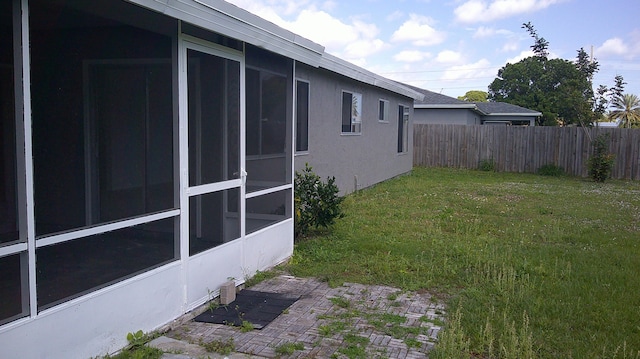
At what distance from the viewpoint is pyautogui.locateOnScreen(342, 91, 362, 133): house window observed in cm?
1207

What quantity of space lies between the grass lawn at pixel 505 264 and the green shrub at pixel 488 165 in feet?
26.0

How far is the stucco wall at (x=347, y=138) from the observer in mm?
10248

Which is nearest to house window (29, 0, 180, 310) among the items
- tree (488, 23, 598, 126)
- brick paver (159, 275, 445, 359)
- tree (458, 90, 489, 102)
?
brick paver (159, 275, 445, 359)

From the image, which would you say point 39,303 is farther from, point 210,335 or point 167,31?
point 167,31

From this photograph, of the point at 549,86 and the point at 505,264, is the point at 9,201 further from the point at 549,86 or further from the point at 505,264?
the point at 549,86

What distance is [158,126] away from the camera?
526 cm

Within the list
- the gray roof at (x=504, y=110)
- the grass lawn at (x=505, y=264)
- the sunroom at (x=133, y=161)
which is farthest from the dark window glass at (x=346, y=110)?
the gray roof at (x=504, y=110)

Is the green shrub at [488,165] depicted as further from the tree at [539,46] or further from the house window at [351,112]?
the tree at [539,46]

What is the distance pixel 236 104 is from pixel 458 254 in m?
3.50

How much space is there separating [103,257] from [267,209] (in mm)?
1757

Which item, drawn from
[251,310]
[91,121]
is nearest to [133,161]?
[91,121]

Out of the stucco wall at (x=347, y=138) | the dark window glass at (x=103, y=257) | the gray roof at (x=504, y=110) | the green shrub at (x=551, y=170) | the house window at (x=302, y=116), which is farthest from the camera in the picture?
the gray roof at (x=504, y=110)

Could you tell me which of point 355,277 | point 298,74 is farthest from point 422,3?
point 355,277

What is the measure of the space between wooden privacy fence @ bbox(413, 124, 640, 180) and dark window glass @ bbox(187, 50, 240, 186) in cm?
1655
